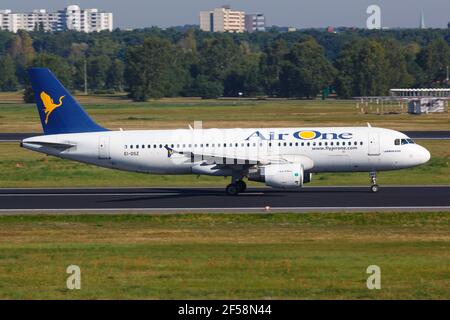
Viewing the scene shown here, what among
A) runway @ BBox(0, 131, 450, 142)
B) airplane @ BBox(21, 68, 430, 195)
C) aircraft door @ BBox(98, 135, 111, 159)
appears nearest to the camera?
airplane @ BBox(21, 68, 430, 195)

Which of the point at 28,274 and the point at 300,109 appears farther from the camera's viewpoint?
the point at 300,109

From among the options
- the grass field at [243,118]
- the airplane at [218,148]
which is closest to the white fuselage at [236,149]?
the airplane at [218,148]

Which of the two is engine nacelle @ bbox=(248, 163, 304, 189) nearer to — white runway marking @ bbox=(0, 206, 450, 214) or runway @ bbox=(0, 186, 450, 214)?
runway @ bbox=(0, 186, 450, 214)

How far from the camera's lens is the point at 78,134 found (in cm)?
5522

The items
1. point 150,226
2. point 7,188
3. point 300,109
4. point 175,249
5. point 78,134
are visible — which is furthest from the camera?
point 300,109

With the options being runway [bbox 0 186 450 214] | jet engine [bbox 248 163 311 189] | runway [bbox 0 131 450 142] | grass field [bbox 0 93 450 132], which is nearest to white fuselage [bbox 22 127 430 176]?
jet engine [bbox 248 163 311 189]

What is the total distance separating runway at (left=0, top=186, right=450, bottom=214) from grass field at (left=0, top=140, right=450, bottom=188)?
3741mm

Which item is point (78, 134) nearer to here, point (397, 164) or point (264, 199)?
point (264, 199)

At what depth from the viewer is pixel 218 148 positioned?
5431 centimetres

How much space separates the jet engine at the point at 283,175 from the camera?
5156 cm

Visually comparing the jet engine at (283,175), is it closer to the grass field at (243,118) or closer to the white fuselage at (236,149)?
the white fuselage at (236,149)

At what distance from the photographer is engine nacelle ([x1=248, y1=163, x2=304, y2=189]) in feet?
169

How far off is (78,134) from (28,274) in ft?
82.2
